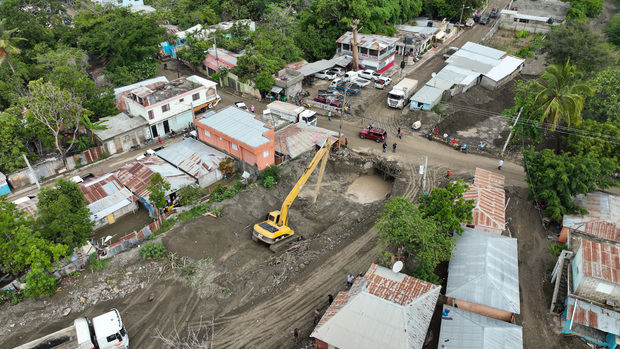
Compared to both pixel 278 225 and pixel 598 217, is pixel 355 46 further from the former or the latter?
pixel 598 217

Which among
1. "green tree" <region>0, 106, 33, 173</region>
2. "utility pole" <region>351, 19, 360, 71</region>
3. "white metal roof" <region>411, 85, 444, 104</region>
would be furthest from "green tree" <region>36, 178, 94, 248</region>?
"utility pole" <region>351, 19, 360, 71</region>

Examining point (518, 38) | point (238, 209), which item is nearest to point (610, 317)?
point (238, 209)

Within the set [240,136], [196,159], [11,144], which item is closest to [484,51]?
[240,136]

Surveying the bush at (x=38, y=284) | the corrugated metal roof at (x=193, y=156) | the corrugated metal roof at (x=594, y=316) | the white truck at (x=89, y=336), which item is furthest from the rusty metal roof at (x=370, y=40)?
the white truck at (x=89, y=336)

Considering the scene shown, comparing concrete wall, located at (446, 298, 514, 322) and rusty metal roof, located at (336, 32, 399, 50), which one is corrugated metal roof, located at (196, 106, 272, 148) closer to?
concrete wall, located at (446, 298, 514, 322)

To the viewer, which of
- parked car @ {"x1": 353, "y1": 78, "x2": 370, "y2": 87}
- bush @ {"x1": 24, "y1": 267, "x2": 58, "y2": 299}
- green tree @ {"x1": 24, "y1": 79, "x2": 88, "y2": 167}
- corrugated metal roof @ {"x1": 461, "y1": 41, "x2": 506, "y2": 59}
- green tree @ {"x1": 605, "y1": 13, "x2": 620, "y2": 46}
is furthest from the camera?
green tree @ {"x1": 605, "y1": 13, "x2": 620, "y2": 46}

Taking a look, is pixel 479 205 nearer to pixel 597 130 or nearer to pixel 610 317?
pixel 610 317

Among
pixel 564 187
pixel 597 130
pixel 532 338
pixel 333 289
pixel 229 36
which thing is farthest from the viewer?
pixel 229 36
